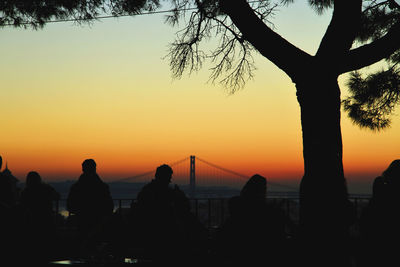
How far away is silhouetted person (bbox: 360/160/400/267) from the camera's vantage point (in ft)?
15.6

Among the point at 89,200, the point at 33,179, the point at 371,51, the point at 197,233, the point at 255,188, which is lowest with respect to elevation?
the point at 197,233

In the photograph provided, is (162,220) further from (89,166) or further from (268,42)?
(268,42)

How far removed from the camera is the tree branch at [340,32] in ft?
19.2

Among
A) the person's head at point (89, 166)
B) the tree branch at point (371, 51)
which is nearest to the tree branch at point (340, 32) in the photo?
the tree branch at point (371, 51)

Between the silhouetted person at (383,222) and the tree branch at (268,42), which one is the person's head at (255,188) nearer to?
the silhouetted person at (383,222)

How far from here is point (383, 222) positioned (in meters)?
4.82

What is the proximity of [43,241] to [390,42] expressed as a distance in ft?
15.0

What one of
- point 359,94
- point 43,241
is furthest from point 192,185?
point 43,241

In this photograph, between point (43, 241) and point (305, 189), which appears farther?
point (43, 241)

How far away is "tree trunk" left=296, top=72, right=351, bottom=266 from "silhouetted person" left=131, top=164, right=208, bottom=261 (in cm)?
120

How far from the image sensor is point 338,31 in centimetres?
587

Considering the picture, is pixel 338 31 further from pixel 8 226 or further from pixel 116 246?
pixel 8 226

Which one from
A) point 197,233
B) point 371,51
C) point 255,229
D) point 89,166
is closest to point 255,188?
point 255,229

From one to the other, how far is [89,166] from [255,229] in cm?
294
